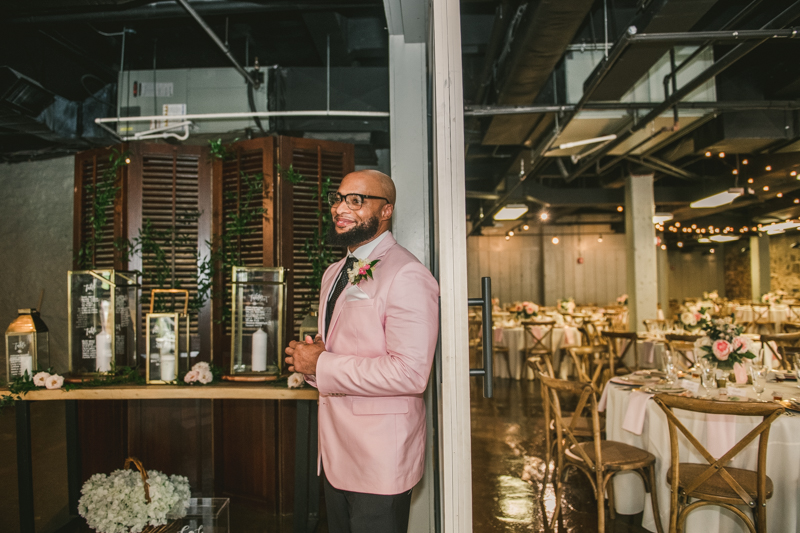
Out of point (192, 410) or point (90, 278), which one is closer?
point (90, 278)

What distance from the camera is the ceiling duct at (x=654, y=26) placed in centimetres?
315

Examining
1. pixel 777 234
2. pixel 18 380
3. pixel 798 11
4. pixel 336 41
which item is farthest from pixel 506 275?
pixel 18 380

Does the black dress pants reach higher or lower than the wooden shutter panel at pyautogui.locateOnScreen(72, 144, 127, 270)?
lower

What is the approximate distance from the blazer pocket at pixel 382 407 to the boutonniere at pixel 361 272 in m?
0.43

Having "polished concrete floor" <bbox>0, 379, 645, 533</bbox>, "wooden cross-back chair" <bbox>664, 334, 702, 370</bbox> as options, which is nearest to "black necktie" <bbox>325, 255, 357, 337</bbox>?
"polished concrete floor" <bbox>0, 379, 645, 533</bbox>

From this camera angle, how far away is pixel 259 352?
9.57 feet

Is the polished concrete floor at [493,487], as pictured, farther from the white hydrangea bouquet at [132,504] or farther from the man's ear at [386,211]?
the man's ear at [386,211]

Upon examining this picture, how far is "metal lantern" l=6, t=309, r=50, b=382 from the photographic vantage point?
289 cm

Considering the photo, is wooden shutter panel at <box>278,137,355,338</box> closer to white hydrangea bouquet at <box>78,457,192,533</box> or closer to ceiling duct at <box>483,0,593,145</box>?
white hydrangea bouquet at <box>78,457,192,533</box>

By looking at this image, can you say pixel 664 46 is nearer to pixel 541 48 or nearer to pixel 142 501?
pixel 541 48

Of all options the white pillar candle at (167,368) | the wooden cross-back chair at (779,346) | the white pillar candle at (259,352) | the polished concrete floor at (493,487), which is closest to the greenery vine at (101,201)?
the polished concrete floor at (493,487)

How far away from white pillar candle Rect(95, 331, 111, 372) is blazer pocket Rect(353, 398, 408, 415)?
202 cm

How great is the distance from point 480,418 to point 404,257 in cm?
467

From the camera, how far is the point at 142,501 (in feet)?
7.78
